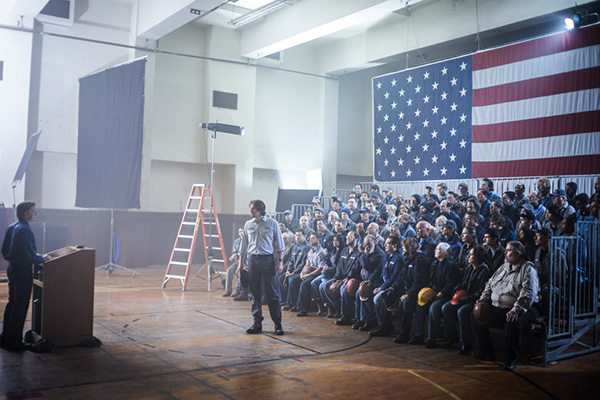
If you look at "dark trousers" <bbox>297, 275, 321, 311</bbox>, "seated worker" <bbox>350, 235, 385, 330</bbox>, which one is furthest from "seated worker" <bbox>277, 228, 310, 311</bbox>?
"seated worker" <bbox>350, 235, 385, 330</bbox>

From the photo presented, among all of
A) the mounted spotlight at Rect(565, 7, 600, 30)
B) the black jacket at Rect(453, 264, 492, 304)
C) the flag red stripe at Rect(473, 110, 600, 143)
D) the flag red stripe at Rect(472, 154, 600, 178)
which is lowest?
the black jacket at Rect(453, 264, 492, 304)

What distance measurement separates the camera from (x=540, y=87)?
9.92 metres

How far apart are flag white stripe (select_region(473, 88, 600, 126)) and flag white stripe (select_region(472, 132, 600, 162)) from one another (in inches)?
17.0

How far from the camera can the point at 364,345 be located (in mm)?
6195

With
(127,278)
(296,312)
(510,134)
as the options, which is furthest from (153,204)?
(510,134)

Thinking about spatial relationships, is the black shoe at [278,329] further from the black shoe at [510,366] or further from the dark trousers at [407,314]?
the black shoe at [510,366]

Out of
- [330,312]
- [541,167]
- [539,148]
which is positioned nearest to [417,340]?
[330,312]

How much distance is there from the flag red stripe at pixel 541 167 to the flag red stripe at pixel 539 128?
1.47 ft

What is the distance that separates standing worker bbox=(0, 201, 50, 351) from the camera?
5.35m

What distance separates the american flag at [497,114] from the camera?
30.5ft

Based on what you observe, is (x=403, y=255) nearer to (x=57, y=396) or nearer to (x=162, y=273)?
(x=57, y=396)

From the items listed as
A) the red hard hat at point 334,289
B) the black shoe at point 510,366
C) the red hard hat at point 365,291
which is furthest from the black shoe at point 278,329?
the black shoe at point 510,366

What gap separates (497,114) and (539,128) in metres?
0.96

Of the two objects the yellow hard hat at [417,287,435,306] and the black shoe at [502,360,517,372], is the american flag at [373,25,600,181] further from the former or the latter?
the black shoe at [502,360,517,372]
